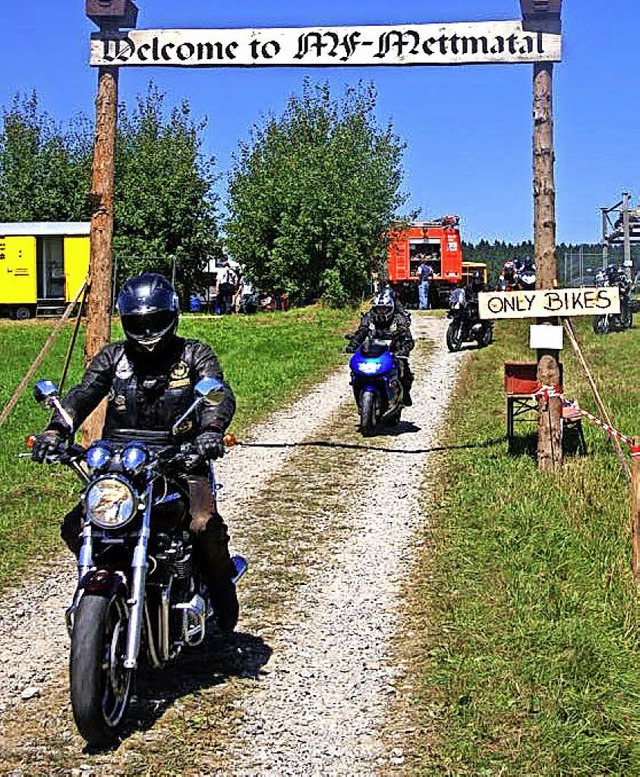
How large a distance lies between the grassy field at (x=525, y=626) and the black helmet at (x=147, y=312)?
6.89ft

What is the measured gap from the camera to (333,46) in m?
11.2

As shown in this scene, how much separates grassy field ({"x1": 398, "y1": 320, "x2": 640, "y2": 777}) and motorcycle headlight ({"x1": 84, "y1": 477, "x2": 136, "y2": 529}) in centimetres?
156

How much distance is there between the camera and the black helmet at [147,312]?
5438mm

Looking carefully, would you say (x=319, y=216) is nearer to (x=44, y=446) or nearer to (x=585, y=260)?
(x=585, y=260)

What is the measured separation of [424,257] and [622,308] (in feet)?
44.7

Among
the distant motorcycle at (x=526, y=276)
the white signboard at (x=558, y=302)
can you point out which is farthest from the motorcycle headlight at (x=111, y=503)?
the distant motorcycle at (x=526, y=276)

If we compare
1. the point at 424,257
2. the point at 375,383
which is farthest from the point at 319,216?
the point at 375,383

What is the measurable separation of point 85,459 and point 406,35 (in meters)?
7.29

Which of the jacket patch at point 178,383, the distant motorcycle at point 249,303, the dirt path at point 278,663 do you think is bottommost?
the dirt path at point 278,663

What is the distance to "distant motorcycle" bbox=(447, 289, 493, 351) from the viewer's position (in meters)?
24.2

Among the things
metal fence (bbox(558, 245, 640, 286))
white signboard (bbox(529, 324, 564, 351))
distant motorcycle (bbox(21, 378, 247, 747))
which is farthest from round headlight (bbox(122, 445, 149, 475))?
metal fence (bbox(558, 245, 640, 286))

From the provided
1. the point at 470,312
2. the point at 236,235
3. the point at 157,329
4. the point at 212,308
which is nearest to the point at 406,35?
the point at 157,329

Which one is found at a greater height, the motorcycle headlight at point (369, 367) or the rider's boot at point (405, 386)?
the motorcycle headlight at point (369, 367)

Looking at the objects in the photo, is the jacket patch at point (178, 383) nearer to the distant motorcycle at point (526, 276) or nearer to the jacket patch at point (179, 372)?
the jacket patch at point (179, 372)
